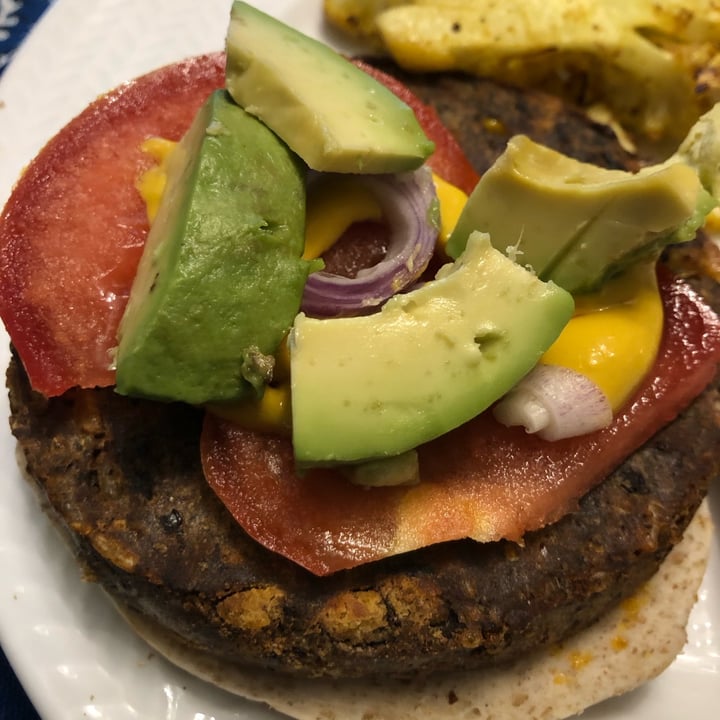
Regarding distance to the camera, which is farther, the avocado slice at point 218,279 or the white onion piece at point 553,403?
the white onion piece at point 553,403

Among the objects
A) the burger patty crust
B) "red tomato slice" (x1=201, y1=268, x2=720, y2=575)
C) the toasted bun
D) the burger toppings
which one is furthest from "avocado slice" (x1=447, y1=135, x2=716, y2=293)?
the toasted bun

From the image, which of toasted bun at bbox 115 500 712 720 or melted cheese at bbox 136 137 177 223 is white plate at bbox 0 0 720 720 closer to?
toasted bun at bbox 115 500 712 720

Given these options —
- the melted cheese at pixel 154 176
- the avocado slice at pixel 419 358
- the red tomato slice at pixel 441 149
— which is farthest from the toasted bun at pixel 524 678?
the red tomato slice at pixel 441 149

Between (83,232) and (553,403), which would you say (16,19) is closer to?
(83,232)

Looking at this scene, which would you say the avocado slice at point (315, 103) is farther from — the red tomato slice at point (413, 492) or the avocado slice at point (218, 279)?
the red tomato slice at point (413, 492)

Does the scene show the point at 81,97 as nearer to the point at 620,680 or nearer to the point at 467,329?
the point at 467,329

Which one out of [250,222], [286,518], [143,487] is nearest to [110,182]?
[250,222]
